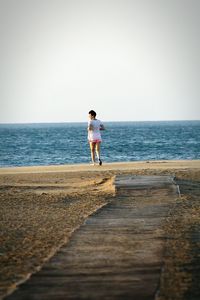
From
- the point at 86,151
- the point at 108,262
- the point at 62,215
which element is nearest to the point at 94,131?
the point at 62,215

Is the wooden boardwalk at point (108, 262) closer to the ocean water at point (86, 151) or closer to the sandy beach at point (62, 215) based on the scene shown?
the sandy beach at point (62, 215)

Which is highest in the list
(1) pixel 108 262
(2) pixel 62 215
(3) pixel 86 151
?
(1) pixel 108 262

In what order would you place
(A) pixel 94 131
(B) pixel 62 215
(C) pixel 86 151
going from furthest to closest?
(C) pixel 86 151 → (A) pixel 94 131 → (B) pixel 62 215

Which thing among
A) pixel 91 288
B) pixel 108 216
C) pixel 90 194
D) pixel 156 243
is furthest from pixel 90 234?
pixel 90 194

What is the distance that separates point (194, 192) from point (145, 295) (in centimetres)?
898

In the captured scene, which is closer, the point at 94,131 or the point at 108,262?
the point at 108,262

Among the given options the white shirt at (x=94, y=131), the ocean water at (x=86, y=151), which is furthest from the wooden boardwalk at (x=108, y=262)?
the ocean water at (x=86, y=151)

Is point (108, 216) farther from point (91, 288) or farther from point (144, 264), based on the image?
point (91, 288)

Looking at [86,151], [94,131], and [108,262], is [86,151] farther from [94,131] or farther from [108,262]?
[108,262]

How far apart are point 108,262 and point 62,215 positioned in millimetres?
4388

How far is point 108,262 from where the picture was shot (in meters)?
6.60

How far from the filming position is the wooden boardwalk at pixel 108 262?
5.45 m

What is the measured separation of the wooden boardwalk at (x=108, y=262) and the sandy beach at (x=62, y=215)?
178 millimetres

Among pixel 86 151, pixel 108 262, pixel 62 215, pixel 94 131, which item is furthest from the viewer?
pixel 86 151
